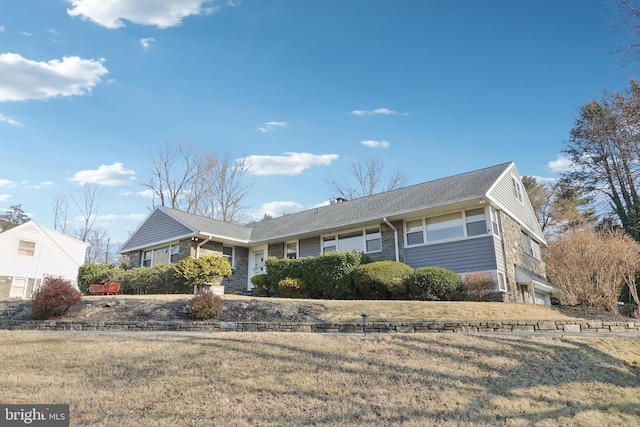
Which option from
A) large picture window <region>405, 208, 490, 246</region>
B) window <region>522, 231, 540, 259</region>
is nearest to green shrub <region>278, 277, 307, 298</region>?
large picture window <region>405, 208, 490, 246</region>

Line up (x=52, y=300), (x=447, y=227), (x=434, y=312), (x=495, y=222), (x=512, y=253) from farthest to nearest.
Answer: (x=512, y=253), (x=447, y=227), (x=495, y=222), (x=52, y=300), (x=434, y=312)

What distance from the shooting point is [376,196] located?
2098 cm

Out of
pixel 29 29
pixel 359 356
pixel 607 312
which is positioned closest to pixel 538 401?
pixel 359 356

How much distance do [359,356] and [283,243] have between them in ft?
46.4

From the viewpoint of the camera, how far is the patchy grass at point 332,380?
16.3 feet

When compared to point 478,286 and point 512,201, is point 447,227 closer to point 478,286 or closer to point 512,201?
point 478,286

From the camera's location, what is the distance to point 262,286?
19016mm

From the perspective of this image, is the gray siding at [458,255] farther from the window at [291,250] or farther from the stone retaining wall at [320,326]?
Result: the window at [291,250]

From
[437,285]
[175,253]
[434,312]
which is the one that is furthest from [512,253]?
[175,253]

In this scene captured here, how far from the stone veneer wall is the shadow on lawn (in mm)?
7627

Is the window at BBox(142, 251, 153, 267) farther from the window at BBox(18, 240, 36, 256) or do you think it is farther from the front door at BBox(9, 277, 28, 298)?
the window at BBox(18, 240, 36, 256)

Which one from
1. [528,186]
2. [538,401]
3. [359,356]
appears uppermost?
[528,186]

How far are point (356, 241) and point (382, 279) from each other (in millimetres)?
4112

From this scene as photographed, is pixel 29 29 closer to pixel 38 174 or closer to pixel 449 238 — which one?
pixel 38 174
